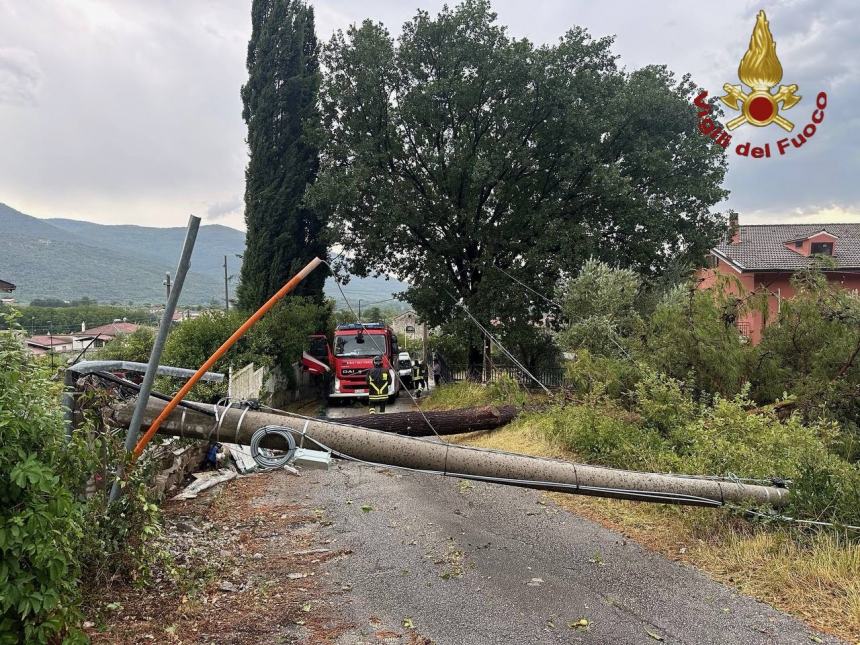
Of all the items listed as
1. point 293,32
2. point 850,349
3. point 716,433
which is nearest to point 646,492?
point 716,433

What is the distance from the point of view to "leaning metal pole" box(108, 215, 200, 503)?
4.34 meters

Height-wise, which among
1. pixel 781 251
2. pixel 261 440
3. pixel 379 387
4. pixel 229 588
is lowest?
pixel 229 588

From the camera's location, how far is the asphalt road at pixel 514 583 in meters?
4.44

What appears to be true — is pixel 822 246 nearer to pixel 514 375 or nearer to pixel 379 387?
pixel 514 375

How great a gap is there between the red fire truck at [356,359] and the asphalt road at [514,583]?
33.1 ft

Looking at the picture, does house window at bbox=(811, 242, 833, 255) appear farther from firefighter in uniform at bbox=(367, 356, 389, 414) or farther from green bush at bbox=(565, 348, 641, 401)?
firefighter in uniform at bbox=(367, 356, 389, 414)

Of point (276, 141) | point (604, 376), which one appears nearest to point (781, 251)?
point (604, 376)

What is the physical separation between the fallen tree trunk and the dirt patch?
372 centimetres

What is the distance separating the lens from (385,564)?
5750 millimetres

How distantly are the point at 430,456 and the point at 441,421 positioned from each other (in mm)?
6524

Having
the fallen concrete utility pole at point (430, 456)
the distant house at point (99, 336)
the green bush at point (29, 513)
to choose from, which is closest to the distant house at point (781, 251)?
the fallen concrete utility pole at point (430, 456)

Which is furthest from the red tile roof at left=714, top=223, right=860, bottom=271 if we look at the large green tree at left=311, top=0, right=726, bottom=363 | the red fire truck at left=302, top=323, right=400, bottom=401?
the red fire truck at left=302, top=323, right=400, bottom=401

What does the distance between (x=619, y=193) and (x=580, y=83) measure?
390cm

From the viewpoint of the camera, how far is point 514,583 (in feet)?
17.5
